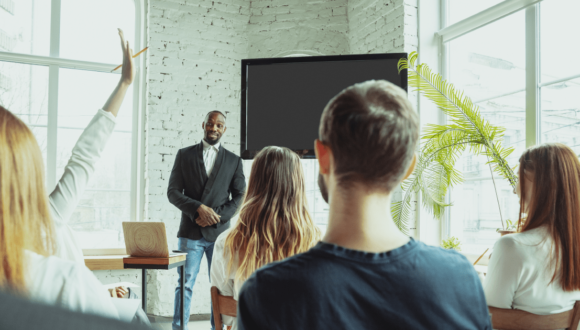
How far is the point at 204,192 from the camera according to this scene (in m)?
3.65

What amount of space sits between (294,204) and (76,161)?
86 centimetres

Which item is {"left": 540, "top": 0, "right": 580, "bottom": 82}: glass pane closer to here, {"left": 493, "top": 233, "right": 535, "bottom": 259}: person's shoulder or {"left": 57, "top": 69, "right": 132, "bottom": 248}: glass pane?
{"left": 493, "top": 233, "right": 535, "bottom": 259}: person's shoulder

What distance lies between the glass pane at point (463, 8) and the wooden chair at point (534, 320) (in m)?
2.86

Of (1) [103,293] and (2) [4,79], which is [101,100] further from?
(1) [103,293]

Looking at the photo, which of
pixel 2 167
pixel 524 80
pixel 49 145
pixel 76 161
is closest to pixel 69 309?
pixel 2 167

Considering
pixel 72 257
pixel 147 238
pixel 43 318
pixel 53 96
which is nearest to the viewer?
pixel 43 318

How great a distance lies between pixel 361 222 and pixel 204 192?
3.10 meters

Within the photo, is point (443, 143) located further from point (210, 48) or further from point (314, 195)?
point (210, 48)

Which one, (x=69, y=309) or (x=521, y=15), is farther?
(x=521, y=15)

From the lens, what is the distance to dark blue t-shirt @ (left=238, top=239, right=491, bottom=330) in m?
0.60

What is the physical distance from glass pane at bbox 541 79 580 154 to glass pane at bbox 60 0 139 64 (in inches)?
147

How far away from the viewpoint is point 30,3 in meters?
4.44

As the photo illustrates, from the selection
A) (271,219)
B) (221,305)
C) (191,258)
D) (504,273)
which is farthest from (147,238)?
(504,273)

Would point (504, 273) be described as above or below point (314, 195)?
below
